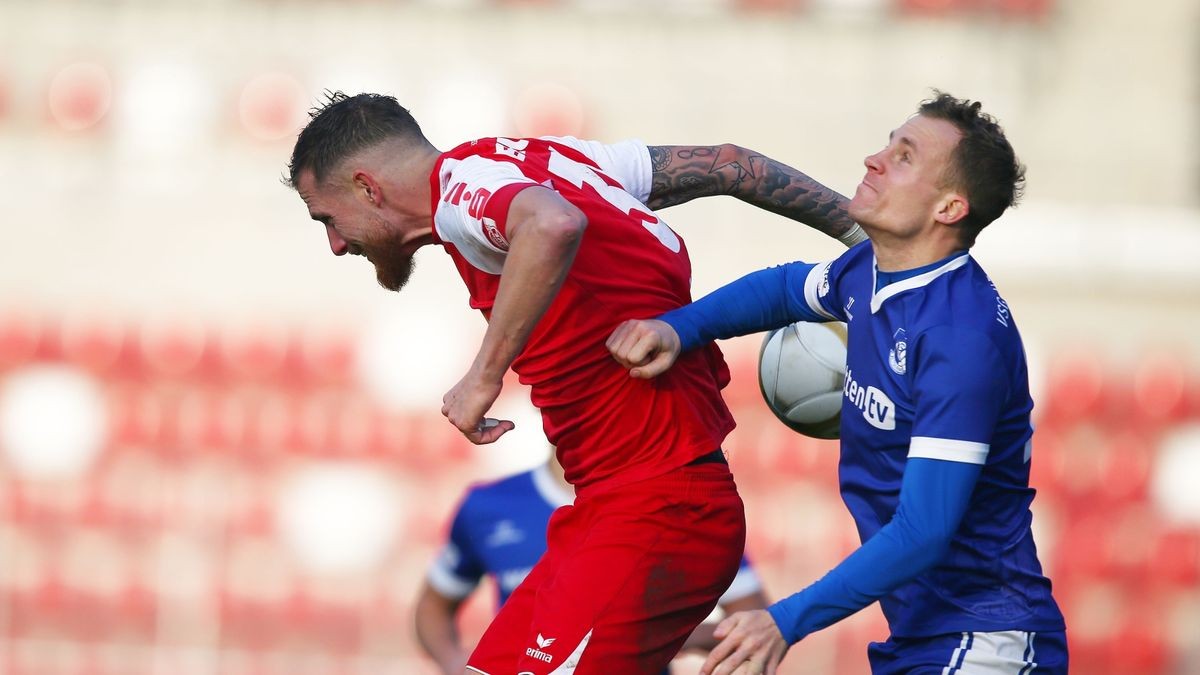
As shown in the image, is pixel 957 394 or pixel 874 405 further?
pixel 874 405

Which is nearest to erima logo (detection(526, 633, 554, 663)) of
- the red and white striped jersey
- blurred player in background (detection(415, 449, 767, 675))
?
the red and white striped jersey

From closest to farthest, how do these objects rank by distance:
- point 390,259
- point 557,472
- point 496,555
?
point 390,259, point 557,472, point 496,555

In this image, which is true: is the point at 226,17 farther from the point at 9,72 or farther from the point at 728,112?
the point at 728,112

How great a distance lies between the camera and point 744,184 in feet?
12.5

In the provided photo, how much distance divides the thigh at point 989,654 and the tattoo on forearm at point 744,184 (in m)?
1.08

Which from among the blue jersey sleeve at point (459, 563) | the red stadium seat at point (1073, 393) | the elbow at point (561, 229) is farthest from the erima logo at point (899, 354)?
the red stadium seat at point (1073, 393)

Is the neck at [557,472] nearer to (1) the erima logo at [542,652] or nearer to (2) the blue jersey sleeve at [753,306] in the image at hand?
(2) the blue jersey sleeve at [753,306]

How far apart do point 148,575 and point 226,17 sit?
5.19 m

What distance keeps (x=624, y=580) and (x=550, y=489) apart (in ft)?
6.62

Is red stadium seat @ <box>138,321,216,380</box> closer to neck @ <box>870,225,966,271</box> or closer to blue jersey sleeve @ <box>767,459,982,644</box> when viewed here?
neck @ <box>870,225,966,271</box>

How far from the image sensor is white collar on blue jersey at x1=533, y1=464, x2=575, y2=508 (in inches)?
200

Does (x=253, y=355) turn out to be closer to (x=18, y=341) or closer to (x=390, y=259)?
(x=18, y=341)

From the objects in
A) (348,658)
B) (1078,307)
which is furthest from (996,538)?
(1078,307)

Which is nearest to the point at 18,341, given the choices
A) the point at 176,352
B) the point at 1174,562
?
the point at 176,352
